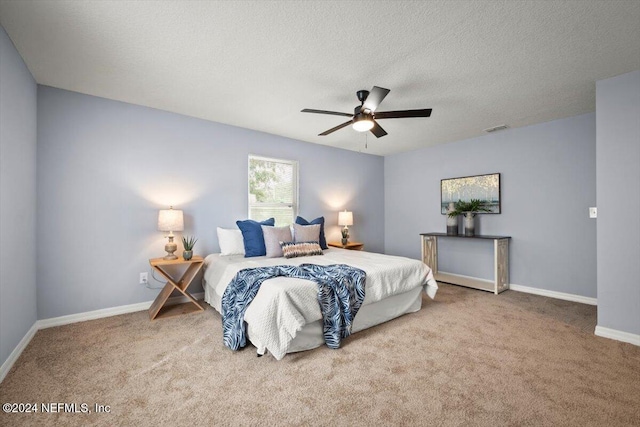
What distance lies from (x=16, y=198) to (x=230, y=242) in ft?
6.61

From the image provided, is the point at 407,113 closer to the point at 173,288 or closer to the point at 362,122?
the point at 362,122

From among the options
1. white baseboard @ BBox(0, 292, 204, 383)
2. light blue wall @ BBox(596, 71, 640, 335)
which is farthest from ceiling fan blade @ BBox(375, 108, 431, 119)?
white baseboard @ BBox(0, 292, 204, 383)

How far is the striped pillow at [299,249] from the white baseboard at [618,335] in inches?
116

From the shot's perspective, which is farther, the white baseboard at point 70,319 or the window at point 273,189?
the window at point 273,189

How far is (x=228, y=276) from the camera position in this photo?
2.94 m

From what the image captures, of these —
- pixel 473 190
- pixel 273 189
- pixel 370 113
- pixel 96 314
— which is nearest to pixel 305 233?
pixel 273 189

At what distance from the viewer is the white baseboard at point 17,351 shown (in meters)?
1.98

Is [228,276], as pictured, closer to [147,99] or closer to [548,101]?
[147,99]

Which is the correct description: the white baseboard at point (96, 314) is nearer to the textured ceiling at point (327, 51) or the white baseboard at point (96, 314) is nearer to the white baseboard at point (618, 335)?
the textured ceiling at point (327, 51)

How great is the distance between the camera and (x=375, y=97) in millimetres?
2553

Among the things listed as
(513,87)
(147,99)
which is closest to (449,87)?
(513,87)

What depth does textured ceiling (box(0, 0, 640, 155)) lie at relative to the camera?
185cm

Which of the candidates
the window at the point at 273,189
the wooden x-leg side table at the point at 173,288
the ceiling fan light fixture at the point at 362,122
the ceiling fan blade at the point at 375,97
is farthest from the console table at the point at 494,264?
the wooden x-leg side table at the point at 173,288

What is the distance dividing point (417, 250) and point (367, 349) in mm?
3603
